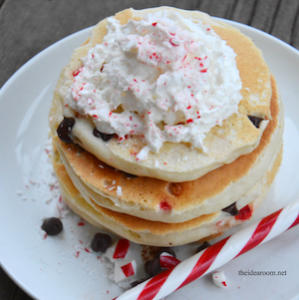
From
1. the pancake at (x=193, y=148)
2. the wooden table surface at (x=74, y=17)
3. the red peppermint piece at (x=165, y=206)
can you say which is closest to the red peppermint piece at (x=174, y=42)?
the pancake at (x=193, y=148)

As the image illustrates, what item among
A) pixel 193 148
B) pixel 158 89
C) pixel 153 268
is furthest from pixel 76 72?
pixel 153 268

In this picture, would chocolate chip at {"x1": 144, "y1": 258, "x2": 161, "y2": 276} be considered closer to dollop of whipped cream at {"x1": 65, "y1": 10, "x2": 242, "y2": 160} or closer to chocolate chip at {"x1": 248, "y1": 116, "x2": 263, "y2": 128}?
dollop of whipped cream at {"x1": 65, "y1": 10, "x2": 242, "y2": 160}

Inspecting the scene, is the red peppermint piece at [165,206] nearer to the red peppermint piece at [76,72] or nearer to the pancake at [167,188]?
the pancake at [167,188]

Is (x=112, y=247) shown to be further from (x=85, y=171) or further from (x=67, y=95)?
(x=67, y=95)

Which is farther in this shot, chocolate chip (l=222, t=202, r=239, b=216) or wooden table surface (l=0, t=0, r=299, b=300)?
wooden table surface (l=0, t=0, r=299, b=300)

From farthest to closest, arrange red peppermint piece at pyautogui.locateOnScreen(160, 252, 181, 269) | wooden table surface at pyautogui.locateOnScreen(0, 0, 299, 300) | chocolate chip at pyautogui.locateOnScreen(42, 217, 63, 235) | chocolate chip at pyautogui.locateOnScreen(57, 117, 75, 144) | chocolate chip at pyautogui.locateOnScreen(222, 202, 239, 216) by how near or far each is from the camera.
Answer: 1. wooden table surface at pyautogui.locateOnScreen(0, 0, 299, 300)
2. chocolate chip at pyautogui.locateOnScreen(42, 217, 63, 235)
3. red peppermint piece at pyautogui.locateOnScreen(160, 252, 181, 269)
4. chocolate chip at pyautogui.locateOnScreen(222, 202, 239, 216)
5. chocolate chip at pyautogui.locateOnScreen(57, 117, 75, 144)

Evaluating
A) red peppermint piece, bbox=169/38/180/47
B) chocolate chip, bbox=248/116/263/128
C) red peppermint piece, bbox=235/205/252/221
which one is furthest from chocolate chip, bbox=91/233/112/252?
red peppermint piece, bbox=169/38/180/47
